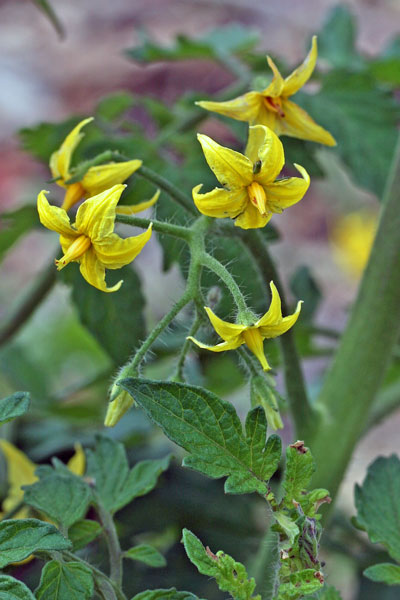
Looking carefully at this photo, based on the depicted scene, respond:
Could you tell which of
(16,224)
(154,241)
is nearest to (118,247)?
(16,224)

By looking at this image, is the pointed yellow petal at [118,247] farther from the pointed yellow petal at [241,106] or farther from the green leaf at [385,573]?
the green leaf at [385,573]

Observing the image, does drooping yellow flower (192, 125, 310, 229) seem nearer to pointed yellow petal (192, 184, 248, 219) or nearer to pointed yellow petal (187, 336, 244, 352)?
pointed yellow petal (192, 184, 248, 219)

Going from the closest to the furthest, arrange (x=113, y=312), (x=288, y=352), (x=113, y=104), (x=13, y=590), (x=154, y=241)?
1. (x=13, y=590)
2. (x=288, y=352)
3. (x=113, y=312)
4. (x=113, y=104)
5. (x=154, y=241)

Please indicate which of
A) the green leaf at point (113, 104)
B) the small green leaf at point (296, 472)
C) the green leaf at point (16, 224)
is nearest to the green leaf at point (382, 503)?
the small green leaf at point (296, 472)

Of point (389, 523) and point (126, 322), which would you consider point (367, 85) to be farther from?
point (389, 523)

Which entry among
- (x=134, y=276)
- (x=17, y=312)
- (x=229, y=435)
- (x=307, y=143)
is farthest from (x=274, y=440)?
(x=17, y=312)

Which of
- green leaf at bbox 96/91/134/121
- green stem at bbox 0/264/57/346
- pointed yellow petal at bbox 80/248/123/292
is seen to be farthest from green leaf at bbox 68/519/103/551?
green leaf at bbox 96/91/134/121

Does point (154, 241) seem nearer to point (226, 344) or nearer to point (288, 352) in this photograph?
point (288, 352)
